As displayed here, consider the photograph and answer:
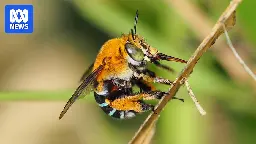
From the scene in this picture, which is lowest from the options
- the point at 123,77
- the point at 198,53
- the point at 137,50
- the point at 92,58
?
the point at 92,58

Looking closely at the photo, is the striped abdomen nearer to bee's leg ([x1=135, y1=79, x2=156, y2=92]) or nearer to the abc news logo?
bee's leg ([x1=135, y1=79, x2=156, y2=92])

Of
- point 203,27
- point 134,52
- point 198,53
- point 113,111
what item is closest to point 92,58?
point 203,27

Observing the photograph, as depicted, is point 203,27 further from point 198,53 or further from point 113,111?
point 198,53

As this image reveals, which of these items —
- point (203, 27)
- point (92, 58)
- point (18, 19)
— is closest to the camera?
point (203, 27)

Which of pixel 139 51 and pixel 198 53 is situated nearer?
pixel 198 53

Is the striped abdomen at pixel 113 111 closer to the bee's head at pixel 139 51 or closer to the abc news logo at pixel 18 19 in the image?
the bee's head at pixel 139 51

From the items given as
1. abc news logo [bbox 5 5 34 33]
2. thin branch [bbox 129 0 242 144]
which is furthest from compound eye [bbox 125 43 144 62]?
abc news logo [bbox 5 5 34 33]
